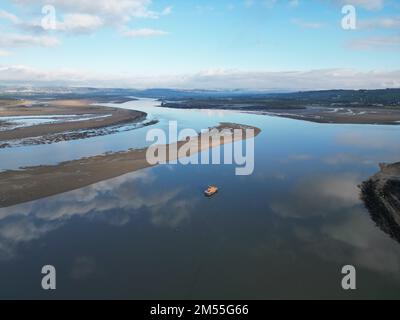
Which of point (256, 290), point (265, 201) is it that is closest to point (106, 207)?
point (265, 201)

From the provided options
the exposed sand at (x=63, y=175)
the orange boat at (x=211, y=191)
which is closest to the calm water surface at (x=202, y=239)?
the orange boat at (x=211, y=191)

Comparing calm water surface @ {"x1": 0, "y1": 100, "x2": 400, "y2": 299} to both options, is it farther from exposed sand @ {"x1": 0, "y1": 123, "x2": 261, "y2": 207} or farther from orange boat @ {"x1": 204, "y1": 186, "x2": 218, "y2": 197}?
exposed sand @ {"x1": 0, "y1": 123, "x2": 261, "y2": 207}

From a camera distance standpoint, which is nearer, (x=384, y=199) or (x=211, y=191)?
(x=384, y=199)

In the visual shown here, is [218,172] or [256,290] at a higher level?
[218,172]

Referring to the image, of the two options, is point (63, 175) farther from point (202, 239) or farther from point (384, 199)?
point (384, 199)

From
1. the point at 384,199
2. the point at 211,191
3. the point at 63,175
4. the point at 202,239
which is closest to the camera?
the point at 202,239

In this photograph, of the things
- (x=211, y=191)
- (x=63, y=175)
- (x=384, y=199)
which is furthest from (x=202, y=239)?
(x=63, y=175)

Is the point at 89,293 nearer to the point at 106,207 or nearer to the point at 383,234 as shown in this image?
the point at 106,207

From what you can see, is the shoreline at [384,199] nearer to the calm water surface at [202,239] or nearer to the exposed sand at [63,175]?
the calm water surface at [202,239]
